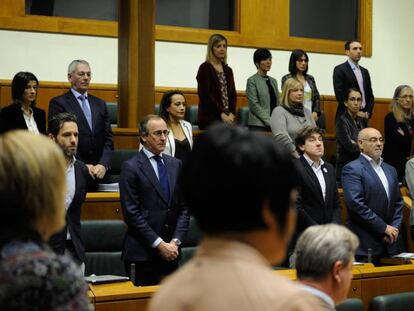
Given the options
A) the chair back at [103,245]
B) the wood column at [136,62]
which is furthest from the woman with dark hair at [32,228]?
the wood column at [136,62]

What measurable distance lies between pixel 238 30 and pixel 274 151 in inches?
298

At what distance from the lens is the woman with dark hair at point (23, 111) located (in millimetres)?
4770

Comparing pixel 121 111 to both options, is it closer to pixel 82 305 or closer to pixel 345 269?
pixel 345 269

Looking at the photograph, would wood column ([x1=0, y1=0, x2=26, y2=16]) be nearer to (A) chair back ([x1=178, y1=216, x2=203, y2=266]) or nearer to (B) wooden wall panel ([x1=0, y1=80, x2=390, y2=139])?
(B) wooden wall panel ([x1=0, y1=80, x2=390, y2=139])

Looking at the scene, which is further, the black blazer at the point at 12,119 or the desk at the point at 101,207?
the black blazer at the point at 12,119

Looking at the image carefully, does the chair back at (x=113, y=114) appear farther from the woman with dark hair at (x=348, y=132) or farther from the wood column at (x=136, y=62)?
the woman with dark hair at (x=348, y=132)

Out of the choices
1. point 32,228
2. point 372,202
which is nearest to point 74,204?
point 372,202

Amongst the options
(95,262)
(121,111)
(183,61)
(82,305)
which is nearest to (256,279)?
(82,305)

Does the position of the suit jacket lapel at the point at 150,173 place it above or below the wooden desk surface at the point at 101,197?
above

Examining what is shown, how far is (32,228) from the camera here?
1.21m

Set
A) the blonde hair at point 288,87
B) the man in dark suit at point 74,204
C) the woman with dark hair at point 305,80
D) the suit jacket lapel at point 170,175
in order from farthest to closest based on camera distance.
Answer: the woman with dark hair at point 305,80 < the blonde hair at point 288,87 < the suit jacket lapel at point 170,175 < the man in dark suit at point 74,204

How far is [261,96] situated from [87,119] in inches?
75.1

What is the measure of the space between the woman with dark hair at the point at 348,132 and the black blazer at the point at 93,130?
1763 millimetres

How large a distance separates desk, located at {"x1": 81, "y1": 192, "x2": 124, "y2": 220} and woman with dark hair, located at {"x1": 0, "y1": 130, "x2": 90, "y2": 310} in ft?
10.2
